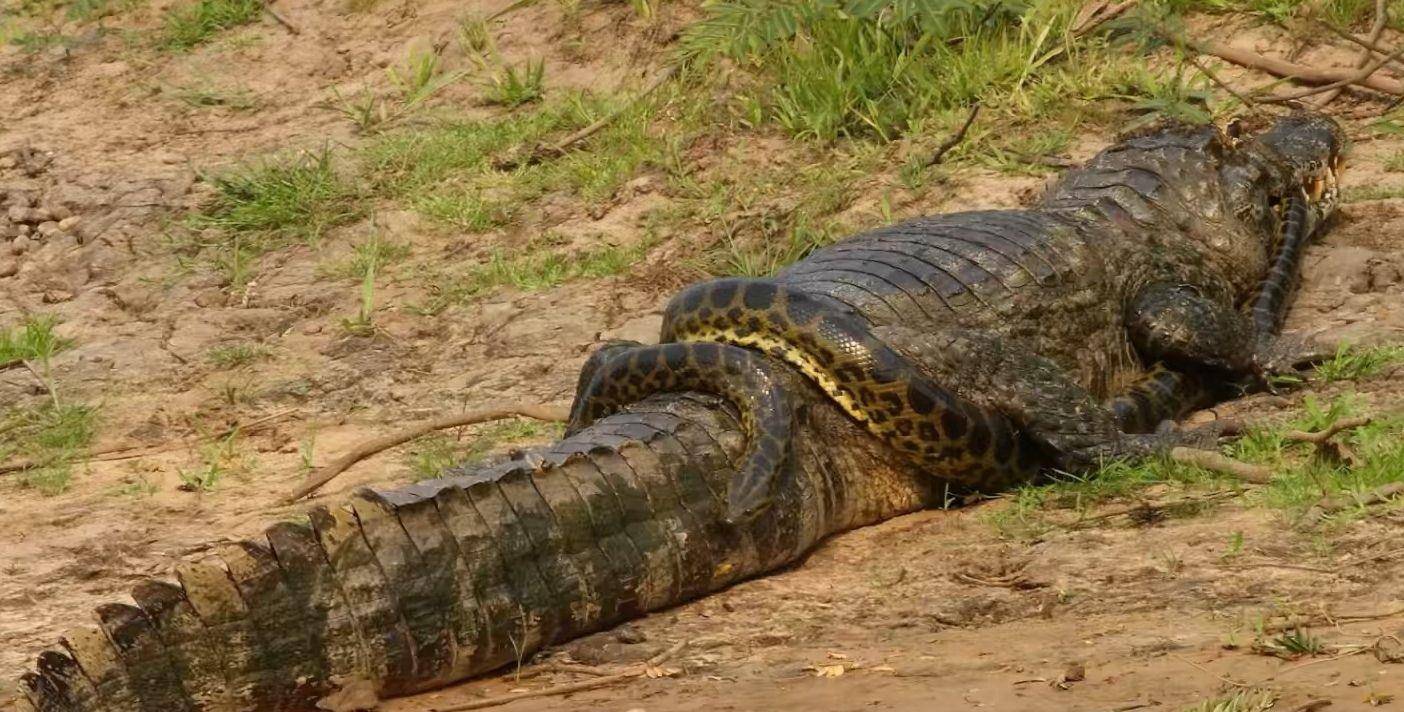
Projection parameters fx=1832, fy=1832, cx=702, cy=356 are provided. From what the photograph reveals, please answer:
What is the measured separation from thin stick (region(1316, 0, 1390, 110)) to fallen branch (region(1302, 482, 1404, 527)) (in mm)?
3822

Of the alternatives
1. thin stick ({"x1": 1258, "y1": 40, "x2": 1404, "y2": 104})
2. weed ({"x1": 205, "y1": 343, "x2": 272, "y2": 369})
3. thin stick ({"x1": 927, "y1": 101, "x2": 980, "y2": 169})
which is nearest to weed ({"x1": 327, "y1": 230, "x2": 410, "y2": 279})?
weed ({"x1": 205, "y1": 343, "x2": 272, "y2": 369})

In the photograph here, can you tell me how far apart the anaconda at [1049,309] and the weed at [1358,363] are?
0.35m

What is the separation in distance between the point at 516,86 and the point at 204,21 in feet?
8.02

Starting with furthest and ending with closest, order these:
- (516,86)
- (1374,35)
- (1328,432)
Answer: (516,86) → (1374,35) → (1328,432)

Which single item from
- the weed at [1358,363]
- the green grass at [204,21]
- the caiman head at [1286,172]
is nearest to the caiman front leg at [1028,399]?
the weed at [1358,363]

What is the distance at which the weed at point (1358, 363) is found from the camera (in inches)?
241

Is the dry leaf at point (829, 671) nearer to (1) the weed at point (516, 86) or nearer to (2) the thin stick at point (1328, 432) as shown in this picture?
(2) the thin stick at point (1328, 432)

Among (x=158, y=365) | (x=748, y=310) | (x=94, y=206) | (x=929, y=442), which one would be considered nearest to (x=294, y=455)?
(x=158, y=365)

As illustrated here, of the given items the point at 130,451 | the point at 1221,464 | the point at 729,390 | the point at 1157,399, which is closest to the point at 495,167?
the point at 130,451

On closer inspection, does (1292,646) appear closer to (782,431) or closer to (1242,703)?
(1242,703)

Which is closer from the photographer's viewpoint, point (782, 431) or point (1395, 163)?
point (782, 431)

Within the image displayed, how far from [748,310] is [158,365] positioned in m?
3.19

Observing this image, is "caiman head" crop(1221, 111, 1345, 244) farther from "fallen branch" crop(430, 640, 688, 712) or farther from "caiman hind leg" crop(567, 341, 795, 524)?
"fallen branch" crop(430, 640, 688, 712)

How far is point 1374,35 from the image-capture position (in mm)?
8070
